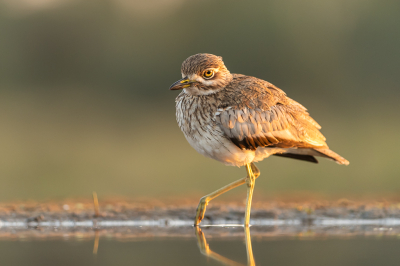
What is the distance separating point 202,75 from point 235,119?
75cm

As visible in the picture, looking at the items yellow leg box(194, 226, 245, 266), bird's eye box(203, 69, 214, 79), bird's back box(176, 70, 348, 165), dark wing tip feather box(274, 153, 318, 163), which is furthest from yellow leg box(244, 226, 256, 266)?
bird's eye box(203, 69, 214, 79)

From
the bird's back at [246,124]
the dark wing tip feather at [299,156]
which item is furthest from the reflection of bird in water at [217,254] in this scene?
the dark wing tip feather at [299,156]

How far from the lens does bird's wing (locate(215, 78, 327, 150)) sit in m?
6.88

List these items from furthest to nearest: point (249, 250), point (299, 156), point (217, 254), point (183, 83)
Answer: point (299, 156) < point (183, 83) < point (249, 250) < point (217, 254)

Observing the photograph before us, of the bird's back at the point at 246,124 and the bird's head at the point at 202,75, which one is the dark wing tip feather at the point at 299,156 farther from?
the bird's head at the point at 202,75

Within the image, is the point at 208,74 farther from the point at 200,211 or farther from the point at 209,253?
the point at 209,253

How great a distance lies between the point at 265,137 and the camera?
709cm

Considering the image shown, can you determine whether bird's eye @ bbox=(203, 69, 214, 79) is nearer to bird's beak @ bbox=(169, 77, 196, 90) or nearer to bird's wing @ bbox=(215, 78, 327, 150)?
bird's beak @ bbox=(169, 77, 196, 90)

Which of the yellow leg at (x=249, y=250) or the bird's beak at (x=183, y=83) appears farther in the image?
the bird's beak at (x=183, y=83)

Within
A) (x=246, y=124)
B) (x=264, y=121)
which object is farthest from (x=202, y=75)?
(x=264, y=121)

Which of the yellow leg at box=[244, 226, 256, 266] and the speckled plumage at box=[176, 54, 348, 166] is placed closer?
the yellow leg at box=[244, 226, 256, 266]

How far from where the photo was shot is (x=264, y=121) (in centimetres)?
712

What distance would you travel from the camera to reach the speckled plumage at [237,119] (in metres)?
6.87

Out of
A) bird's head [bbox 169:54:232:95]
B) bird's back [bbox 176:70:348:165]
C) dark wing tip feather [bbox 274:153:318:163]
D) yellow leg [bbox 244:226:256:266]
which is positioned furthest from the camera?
dark wing tip feather [bbox 274:153:318:163]
